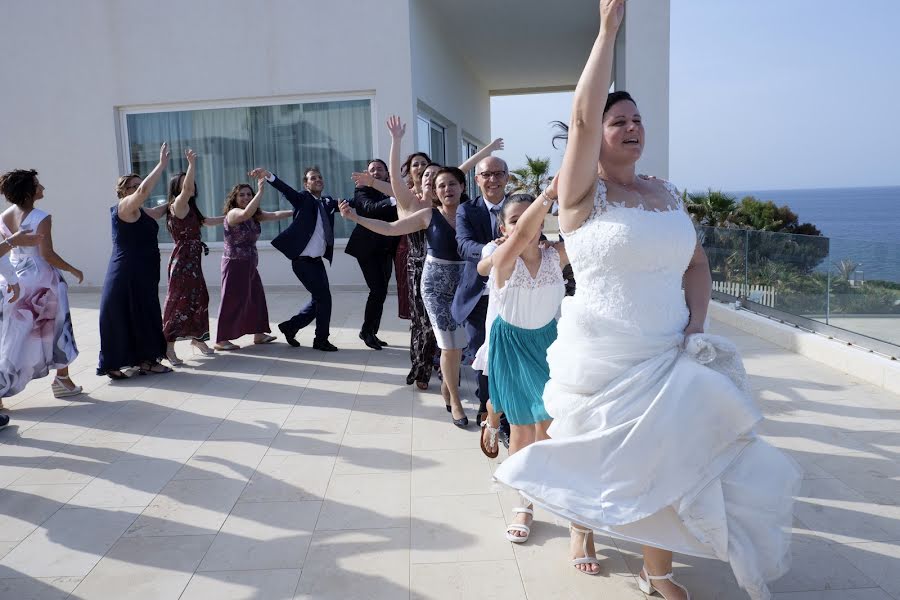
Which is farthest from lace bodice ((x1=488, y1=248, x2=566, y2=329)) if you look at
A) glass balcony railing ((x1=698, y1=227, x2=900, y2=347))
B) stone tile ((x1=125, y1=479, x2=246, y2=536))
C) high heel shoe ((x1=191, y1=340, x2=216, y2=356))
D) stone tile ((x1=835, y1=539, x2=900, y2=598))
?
high heel shoe ((x1=191, y1=340, x2=216, y2=356))

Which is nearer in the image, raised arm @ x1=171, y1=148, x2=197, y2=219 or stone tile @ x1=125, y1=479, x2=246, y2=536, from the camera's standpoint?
stone tile @ x1=125, y1=479, x2=246, y2=536

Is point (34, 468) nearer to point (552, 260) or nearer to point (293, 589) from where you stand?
point (293, 589)

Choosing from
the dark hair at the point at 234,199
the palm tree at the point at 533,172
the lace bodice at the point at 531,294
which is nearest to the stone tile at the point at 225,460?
the lace bodice at the point at 531,294

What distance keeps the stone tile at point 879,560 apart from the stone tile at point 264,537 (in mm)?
2203

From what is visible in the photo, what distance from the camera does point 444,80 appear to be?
528 inches

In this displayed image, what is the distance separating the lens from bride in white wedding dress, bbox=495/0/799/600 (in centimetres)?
241

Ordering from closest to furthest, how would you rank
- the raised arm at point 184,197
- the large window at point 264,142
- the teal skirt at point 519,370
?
the teal skirt at point 519,370 → the raised arm at point 184,197 → the large window at point 264,142

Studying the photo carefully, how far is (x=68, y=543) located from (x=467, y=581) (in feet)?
5.95

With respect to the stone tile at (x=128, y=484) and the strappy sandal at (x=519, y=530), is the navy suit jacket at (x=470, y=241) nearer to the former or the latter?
the strappy sandal at (x=519, y=530)

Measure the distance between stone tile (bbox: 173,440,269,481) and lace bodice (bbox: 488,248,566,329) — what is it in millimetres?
A: 1744


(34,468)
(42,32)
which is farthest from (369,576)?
(42,32)

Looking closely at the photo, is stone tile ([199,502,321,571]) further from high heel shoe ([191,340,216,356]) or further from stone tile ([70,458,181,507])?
high heel shoe ([191,340,216,356])

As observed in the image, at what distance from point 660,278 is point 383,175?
16.2ft

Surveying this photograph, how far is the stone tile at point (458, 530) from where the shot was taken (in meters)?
3.12
